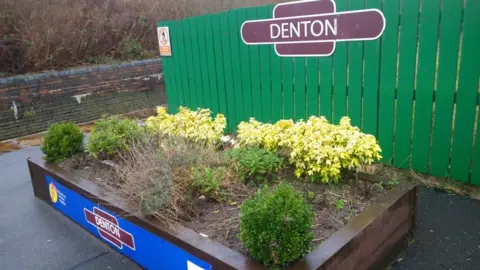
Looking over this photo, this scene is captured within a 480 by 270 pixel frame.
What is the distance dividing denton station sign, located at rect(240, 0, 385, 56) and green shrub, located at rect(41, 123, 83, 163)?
2.73 metres

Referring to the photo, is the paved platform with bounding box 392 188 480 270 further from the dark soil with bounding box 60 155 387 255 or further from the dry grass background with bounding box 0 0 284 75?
the dry grass background with bounding box 0 0 284 75

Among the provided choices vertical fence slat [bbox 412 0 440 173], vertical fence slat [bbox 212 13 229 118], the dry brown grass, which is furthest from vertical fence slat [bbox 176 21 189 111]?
vertical fence slat [bbox 412 0 440 173]

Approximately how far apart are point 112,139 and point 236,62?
2367 mm

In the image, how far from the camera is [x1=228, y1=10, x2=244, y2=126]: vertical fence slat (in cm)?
565

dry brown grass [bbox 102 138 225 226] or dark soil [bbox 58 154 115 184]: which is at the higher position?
dry brown grass [bbox 102 138 225 226]

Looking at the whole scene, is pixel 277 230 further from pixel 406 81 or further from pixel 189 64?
pixel 189 64

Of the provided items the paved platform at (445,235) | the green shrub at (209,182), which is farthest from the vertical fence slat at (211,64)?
the paved platform at (445,235)

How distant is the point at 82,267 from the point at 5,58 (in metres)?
A: 6.97

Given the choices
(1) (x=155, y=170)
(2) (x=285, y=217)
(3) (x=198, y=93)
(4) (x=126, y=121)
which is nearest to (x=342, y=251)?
(2) (x=285, y=217)

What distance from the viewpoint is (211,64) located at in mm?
6281

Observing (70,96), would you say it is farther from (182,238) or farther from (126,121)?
(182,238)

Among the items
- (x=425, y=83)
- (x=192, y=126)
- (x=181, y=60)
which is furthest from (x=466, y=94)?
(x=181, y=60)

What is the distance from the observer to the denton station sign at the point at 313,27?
4.23 metres

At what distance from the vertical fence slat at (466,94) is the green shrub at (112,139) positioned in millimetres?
3424
